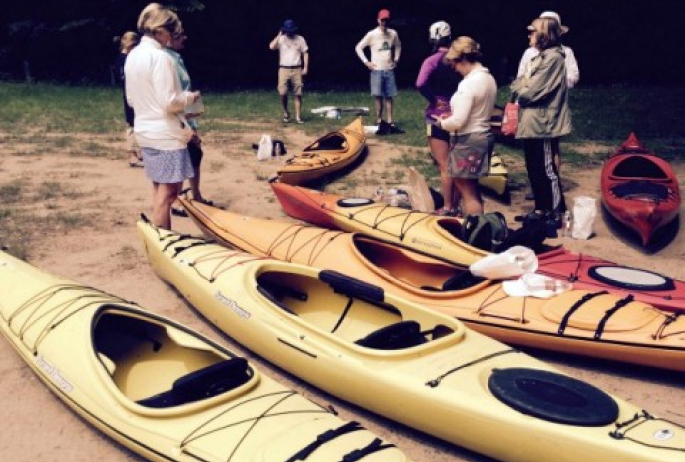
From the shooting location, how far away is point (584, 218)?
6.48 meters

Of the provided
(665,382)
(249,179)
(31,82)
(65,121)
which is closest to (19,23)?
(31,82)

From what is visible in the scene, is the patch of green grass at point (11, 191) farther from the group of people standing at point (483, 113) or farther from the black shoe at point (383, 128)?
the black shoe at point (383, 128)

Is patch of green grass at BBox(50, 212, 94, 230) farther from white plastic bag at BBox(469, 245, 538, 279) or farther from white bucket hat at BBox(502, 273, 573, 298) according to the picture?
white bucket hat at BBox(502, 273, 573, 298)

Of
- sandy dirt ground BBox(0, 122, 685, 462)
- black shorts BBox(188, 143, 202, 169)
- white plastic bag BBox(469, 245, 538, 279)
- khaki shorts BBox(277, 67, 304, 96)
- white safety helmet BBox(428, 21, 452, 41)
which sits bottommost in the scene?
sandy dirt ground BBox(0, 122, 685, 462)

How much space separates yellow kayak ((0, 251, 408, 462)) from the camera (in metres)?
3.14

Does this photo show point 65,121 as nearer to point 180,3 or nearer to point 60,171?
point 60,171

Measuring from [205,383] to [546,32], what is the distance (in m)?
4.12

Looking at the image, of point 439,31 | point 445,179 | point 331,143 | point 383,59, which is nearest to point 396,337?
point 445,179

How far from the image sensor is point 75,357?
12.4 ft

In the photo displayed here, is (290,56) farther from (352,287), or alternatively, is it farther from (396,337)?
(396,337)

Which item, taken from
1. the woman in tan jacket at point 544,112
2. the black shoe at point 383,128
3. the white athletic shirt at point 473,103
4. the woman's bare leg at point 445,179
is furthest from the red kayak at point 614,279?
the black shoe at point 383,128

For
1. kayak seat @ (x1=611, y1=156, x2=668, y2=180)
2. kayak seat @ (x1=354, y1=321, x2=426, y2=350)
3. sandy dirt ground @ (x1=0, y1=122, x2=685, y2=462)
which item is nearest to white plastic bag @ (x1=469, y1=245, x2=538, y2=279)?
sandy dirt ground @ (x1=0, y1=122, x2=685, y2=462)

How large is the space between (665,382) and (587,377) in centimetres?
42

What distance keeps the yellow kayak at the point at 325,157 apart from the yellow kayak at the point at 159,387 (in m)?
3.38
